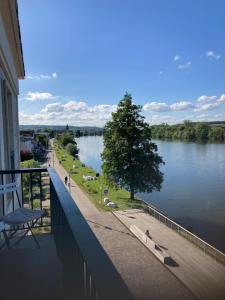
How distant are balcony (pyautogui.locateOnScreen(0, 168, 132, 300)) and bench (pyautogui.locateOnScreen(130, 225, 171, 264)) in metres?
7.99

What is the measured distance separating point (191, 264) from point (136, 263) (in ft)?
6.75

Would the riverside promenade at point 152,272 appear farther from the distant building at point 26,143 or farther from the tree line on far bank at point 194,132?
the tree line on far bank at point 194,132

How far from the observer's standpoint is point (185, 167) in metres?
39.3

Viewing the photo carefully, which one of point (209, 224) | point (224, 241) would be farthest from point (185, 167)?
point (224, 241)

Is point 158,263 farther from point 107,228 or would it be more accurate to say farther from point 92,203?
point 92,203

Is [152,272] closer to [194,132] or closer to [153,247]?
[153,247]

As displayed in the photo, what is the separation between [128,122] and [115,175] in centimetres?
420

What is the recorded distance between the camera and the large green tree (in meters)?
22.6

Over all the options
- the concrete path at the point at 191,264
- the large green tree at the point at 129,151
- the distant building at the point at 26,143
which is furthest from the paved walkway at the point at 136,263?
the distant building at the point at 26,143

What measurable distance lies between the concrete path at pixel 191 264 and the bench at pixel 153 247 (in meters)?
0.38

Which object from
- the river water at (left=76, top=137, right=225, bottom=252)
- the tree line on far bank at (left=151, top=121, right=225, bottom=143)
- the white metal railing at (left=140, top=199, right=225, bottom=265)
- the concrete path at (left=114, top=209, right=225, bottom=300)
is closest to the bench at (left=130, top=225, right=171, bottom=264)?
the concrete path at (left=114, top=209, right=225, bottom=300)

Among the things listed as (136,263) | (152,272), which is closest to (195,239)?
(136,263)

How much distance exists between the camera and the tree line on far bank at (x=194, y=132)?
88688 millimetres

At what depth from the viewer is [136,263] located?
11117mm
